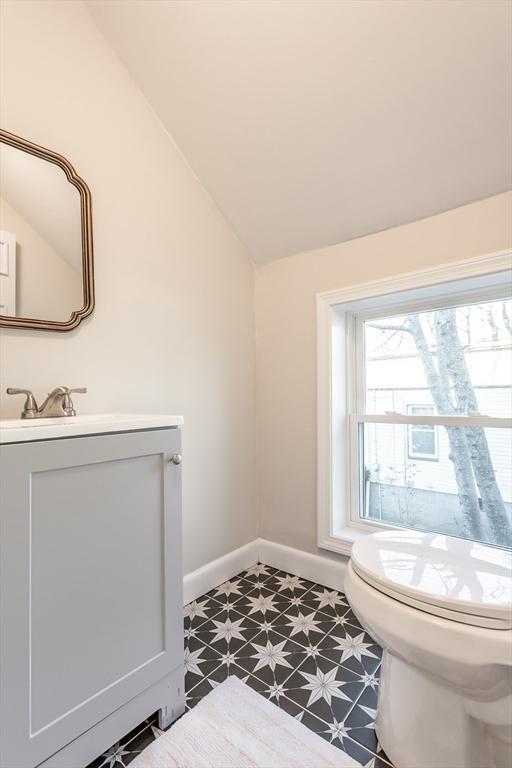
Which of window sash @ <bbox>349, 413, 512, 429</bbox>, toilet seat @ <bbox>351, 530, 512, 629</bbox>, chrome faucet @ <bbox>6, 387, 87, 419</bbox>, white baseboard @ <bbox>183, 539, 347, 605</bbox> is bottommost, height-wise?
white baseboard @ <bbox>183, 539, 347, 605</bbox>

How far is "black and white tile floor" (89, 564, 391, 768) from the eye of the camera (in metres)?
1.00

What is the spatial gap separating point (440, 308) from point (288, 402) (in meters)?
0.82

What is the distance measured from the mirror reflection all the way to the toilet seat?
1219 mm

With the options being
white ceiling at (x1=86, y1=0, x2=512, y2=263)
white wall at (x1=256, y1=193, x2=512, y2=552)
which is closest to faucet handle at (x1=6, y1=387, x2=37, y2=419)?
white wall at (x1=256, y1=193, x2=512, y2=552)

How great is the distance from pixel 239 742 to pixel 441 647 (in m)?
0.62

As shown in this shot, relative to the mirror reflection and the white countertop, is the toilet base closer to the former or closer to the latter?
the white countertop

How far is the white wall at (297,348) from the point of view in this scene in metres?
1.54

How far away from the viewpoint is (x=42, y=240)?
1.21m

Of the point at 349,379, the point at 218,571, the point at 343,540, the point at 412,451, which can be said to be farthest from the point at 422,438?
the point at 218,571

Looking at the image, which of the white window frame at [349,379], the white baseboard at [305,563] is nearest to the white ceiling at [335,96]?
the white window frame at [349,379]

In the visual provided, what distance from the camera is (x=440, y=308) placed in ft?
5.33

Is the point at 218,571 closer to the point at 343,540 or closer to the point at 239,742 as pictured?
the point at 343,540

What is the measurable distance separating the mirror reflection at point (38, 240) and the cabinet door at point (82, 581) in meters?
0.60

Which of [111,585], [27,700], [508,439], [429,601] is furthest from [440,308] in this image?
[27,700]
